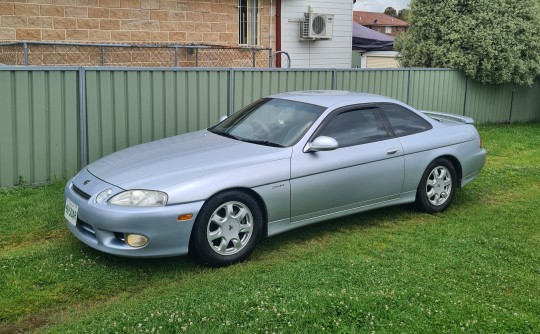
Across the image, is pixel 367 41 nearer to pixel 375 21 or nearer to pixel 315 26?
pixel 315 26

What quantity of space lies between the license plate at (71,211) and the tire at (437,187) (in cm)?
348

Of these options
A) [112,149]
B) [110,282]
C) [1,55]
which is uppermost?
[1,55]

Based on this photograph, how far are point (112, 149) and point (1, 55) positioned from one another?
17.1 ft

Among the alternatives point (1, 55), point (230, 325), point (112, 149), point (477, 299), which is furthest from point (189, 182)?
A: point (1, 55)

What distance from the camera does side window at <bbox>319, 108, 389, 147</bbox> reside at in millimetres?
5668

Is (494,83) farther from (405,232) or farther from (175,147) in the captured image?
(175,147)

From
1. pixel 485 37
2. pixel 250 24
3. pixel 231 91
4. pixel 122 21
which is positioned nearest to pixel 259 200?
pixel 231 91

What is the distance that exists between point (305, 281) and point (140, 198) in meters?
1.40

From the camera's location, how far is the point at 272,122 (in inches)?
230

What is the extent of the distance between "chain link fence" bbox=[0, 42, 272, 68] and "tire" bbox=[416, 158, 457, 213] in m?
6.55

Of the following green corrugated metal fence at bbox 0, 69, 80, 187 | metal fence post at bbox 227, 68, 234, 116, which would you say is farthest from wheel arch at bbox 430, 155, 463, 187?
green corrugated metal fence at bbox 0, 69, 80, 187

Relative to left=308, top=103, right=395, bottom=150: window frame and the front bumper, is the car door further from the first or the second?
the front bumper

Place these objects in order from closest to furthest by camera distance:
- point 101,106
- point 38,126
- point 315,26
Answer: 1. point 38,126
2. point 101,106
3. point 315,26

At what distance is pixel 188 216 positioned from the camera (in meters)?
4.54
